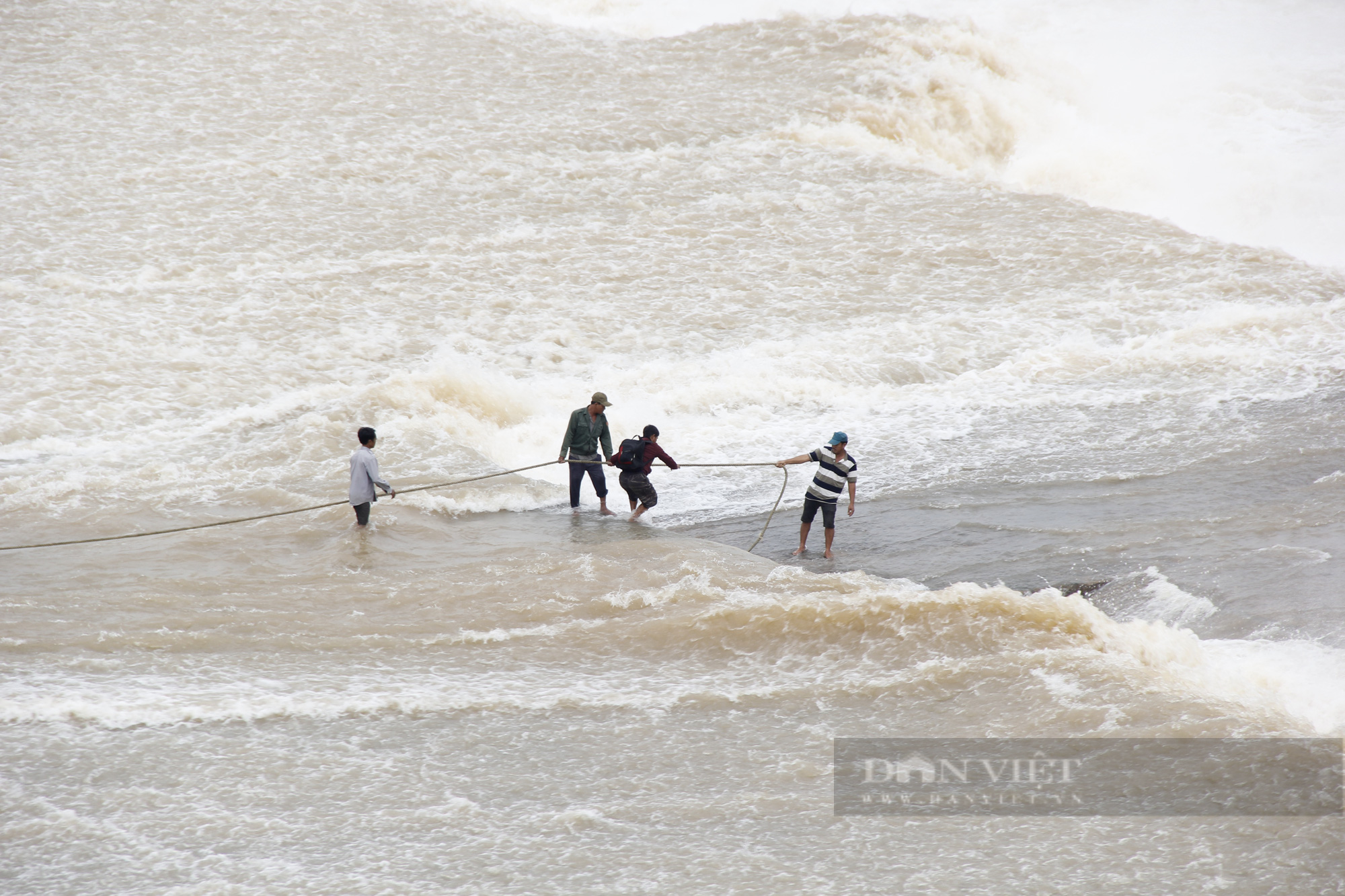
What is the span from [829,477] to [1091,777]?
407 centimetres

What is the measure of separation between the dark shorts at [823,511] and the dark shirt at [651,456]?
54.3 inches

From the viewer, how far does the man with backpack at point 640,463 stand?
33.7 feet

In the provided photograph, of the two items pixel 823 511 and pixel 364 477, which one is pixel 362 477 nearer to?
pixel 364 477

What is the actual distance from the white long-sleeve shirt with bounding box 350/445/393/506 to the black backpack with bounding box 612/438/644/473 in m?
2.14

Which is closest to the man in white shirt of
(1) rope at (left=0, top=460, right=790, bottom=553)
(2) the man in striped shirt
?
(1) rope at (left=0, top=460, right=790, bottom=553)

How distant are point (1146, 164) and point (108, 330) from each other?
66.5 ft

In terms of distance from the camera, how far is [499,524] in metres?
10.4

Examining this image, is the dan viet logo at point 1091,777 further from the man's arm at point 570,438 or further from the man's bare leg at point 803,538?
the man's arm at point 570,438

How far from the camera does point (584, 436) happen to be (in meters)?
10.5

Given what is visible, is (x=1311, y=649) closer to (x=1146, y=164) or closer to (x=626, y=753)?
(x=626, y=753)

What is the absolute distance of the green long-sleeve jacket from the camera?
10.5 m

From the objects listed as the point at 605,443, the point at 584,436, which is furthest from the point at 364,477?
the point at 605,443

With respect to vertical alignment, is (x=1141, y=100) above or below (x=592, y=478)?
above

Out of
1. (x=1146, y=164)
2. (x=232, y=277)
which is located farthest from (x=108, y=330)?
(x=1146, y=164)
